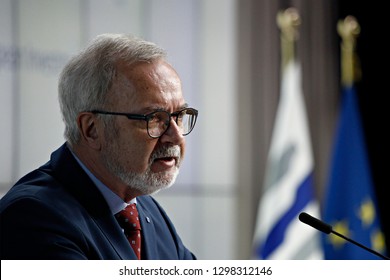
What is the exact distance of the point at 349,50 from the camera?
5.02 m

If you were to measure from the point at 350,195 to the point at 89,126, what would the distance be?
3.23 meters

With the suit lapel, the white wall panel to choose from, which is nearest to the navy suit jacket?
the suit lapel

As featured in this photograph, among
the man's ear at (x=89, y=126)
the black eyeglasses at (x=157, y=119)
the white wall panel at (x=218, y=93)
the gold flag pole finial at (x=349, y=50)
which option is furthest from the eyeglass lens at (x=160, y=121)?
the gold flag pole finial at (x=349, y=50)

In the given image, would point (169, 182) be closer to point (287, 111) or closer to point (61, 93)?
point (61, 93)

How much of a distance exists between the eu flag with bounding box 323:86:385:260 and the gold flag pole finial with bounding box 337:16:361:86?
0.32 feet

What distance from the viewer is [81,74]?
6.65 feet

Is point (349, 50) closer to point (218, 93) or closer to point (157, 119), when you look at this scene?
point (218, 93)

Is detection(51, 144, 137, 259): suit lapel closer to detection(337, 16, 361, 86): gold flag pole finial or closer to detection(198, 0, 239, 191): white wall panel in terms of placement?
detection(198, 0, 239, 191): white wall panel

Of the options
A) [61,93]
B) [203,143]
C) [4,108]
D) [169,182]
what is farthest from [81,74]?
[203,143]

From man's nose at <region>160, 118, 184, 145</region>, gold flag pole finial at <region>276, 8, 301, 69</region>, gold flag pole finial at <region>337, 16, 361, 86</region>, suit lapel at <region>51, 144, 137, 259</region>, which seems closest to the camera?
suit lapel at <region>51, 144, 137, 259</region>

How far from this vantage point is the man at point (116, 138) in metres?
1.96

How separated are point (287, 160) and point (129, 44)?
295 cm

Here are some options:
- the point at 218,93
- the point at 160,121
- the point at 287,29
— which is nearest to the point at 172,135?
the point at 160,121

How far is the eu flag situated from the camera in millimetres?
4879
